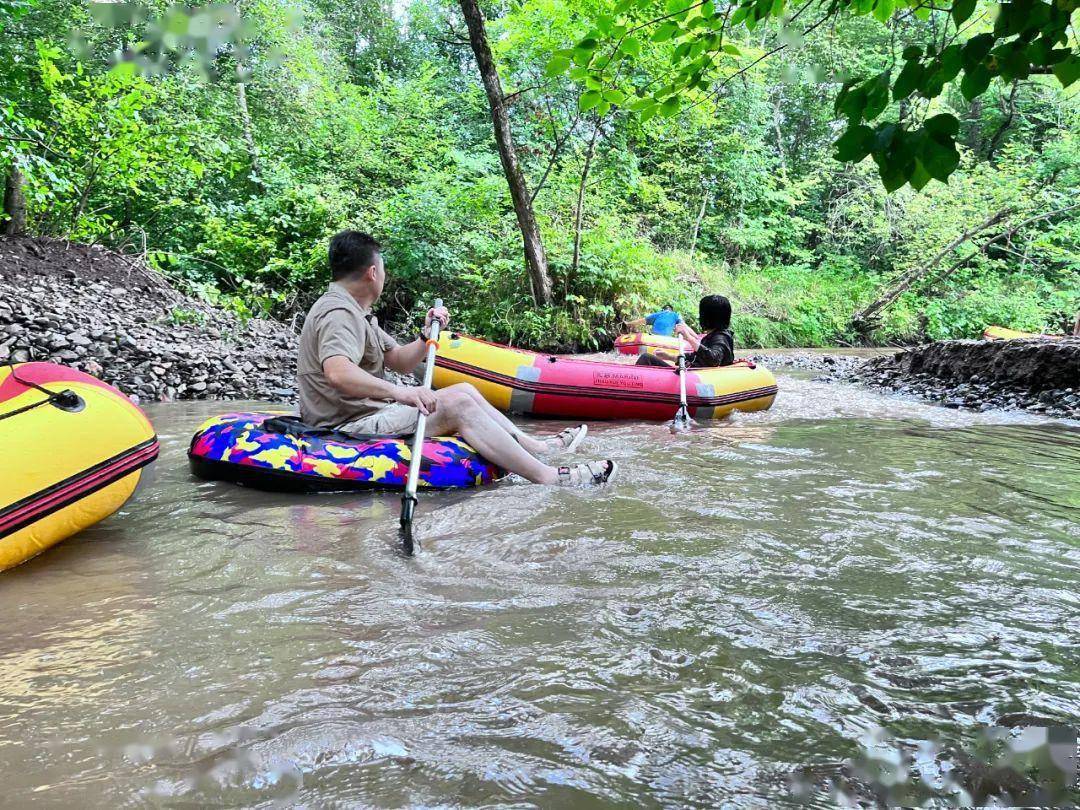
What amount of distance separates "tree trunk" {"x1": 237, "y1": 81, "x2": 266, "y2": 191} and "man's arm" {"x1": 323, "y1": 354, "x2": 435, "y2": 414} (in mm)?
7446

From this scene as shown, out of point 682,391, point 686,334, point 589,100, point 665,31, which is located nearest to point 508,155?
point 686,334

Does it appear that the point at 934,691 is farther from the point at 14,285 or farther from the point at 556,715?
the point at 14,285

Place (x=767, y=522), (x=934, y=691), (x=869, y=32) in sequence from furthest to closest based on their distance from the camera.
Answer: (x=869, y=32) → (x=767, y=522) → (x=934, y=691)

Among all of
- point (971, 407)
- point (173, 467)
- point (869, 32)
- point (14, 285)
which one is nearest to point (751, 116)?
point (869, 32)

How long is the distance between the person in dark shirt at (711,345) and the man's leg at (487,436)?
3.57 meters

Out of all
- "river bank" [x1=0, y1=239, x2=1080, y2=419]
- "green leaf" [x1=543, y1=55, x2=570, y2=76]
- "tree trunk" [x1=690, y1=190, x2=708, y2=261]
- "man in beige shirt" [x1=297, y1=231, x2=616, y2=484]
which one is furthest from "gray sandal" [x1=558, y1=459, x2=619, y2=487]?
"tree trunk" [x1=690, y1=190, x2=708, y2=261]

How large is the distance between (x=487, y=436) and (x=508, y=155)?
6189 millimetres

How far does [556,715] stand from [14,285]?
7709mm

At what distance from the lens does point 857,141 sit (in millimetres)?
1691

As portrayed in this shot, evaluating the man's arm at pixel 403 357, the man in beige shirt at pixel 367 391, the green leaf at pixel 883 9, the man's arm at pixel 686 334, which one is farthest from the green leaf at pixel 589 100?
the man's arm at pixel 686 334

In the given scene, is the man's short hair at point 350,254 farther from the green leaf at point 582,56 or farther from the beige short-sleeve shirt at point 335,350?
the green leaf at point 582,56

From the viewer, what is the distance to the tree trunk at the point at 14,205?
784 centimetres

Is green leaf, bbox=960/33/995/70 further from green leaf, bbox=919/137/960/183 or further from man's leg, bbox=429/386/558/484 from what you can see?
man's leg, bbox=429/386/558/484

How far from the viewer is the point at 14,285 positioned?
7168 millimetres
